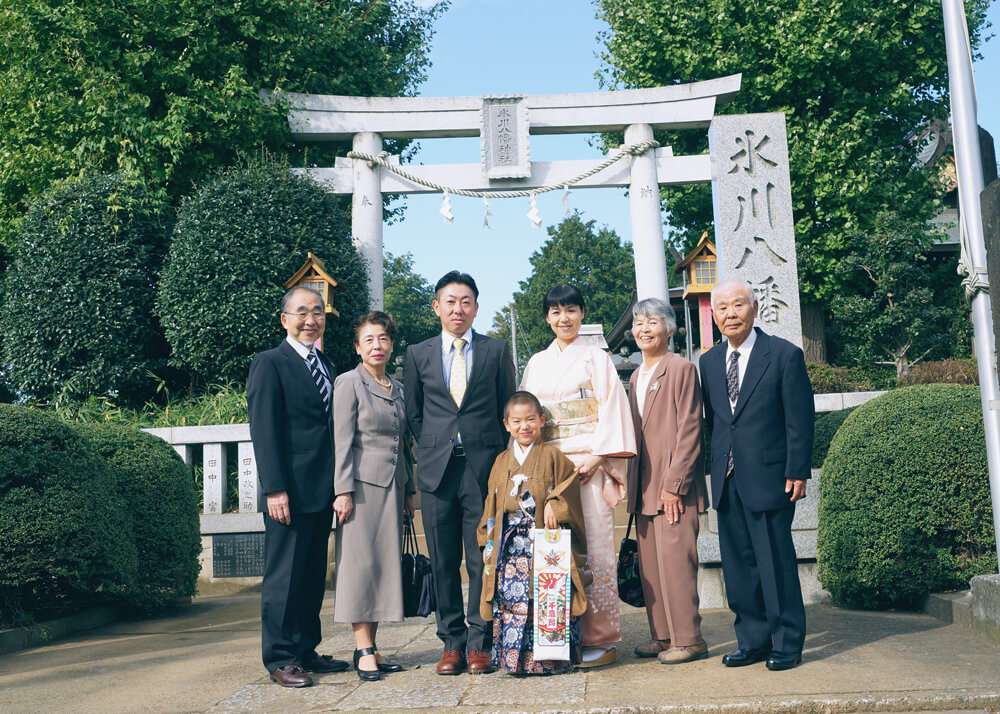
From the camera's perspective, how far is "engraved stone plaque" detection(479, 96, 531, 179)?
12891 millimetres

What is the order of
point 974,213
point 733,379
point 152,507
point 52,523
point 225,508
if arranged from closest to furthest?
1. point 733,379
2. point 974,213
3. point 52,523
4. point 152,507
5. point 225,508

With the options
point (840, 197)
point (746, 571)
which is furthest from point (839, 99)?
point (746, 571)

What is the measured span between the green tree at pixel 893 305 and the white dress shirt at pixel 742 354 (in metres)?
10.6

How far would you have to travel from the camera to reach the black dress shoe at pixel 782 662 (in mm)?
4312

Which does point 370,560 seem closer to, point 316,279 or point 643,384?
point 643,384

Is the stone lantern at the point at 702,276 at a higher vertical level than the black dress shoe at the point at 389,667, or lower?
higher

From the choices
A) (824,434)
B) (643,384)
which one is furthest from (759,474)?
(824,434)

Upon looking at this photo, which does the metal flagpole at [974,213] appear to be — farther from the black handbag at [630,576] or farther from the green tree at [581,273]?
the green tree at [581,273]

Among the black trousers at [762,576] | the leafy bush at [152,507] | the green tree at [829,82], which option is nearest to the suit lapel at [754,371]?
the black trousers at [762,576]

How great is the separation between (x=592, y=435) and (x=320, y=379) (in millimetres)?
1405

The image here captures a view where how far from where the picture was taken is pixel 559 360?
4.88 m

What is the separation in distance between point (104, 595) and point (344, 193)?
7.49m

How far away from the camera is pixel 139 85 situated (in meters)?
11.6

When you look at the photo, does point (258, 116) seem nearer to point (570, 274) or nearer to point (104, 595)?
point (104, 595)
